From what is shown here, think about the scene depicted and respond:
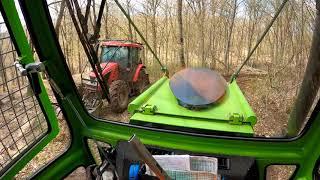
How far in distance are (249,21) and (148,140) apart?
12527 mm

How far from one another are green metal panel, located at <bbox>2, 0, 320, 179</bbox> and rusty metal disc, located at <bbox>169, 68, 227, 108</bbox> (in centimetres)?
34

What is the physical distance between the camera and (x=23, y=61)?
143 centimetres

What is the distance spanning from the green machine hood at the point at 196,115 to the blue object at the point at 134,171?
35 centimetres

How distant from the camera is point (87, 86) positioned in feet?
18.5

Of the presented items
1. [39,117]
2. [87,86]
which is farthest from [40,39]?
[87,86]

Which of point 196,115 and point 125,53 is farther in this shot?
point 125,53

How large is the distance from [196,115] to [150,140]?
0.33 meters

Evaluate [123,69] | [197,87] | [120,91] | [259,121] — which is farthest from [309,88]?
[123,69]

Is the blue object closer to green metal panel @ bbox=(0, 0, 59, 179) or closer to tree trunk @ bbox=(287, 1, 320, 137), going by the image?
green metal panel @ bbox=(0, 0, 59, 179)

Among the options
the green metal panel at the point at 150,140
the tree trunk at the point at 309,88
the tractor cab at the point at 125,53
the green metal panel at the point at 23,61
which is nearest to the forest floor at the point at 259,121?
the tree trunk at the point at 309,88

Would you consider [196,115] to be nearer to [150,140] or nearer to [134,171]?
[150,140]

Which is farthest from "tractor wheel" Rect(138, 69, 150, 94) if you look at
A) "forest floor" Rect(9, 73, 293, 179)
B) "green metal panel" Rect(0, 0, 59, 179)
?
"green metal panel" Rect(0, 0, 59, 179)

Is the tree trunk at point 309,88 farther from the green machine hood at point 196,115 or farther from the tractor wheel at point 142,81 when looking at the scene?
the tractor wheel at point 142,81

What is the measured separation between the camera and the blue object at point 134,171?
5.16ft
